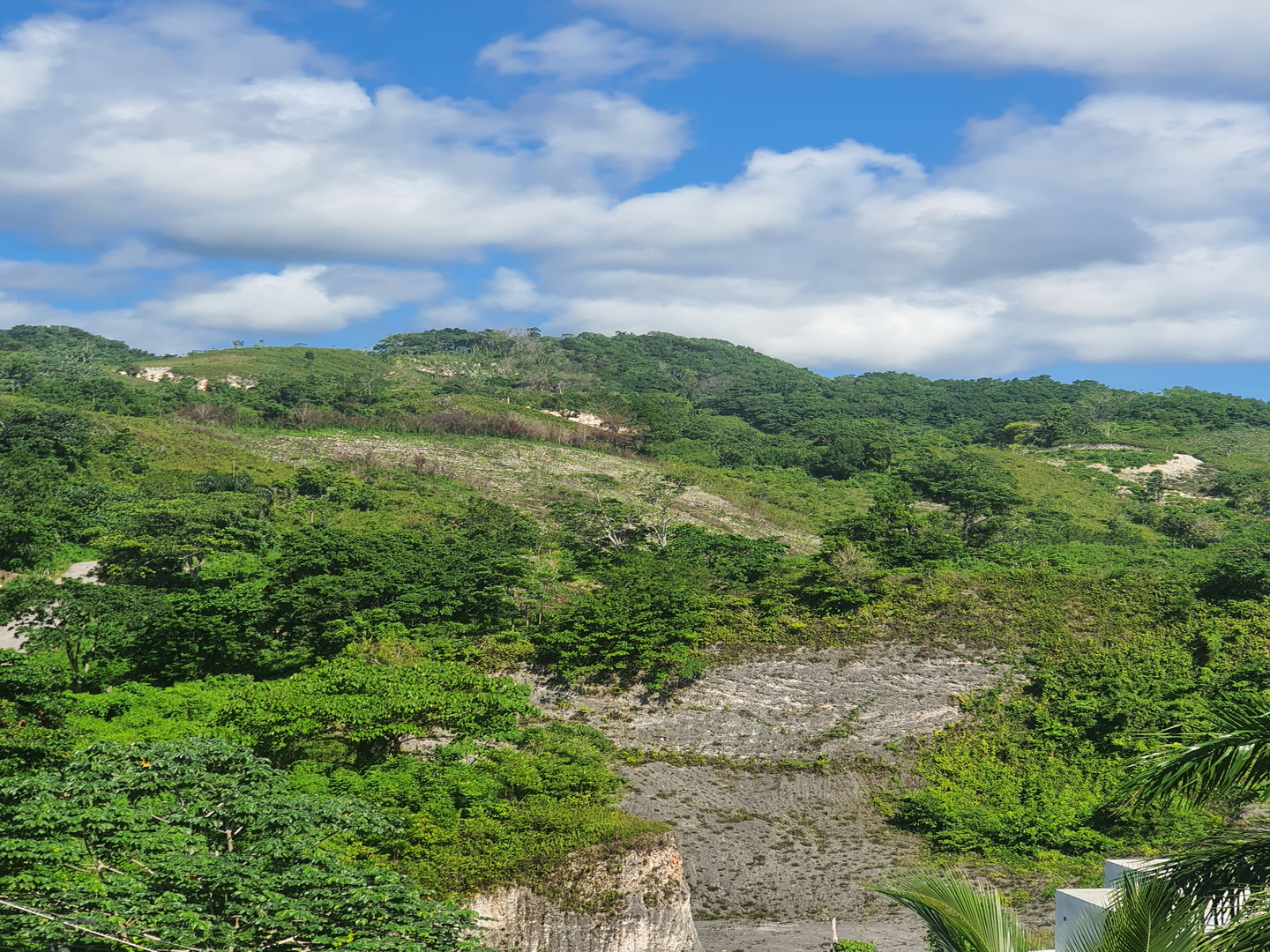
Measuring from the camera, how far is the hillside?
15945mm

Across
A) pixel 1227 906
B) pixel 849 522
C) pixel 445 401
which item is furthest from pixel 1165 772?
pixel 445 401

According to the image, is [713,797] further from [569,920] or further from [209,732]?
[209,732]

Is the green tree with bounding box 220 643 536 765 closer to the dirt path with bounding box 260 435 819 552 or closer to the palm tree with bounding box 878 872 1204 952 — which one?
the palm tree with bounding box 878 872 1204 952

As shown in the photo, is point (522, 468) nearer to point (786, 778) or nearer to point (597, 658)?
point (597, 658)

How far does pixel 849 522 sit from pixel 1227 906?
3146 cm

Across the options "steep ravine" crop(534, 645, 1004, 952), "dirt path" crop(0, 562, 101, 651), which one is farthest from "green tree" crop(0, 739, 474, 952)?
"dirt path" crop(0, 562, 101, 651)

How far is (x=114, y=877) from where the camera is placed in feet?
29.6

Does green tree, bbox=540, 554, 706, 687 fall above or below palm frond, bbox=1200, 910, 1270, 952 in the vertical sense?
below

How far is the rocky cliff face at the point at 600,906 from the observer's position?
14.1 meters

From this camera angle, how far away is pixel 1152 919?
17.7 feet

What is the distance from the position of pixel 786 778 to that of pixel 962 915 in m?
16.7

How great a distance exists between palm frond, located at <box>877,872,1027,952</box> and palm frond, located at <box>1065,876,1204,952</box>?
0.74 meters

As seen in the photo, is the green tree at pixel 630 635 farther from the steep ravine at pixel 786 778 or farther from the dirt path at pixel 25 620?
the dirt path at pixel 25 620

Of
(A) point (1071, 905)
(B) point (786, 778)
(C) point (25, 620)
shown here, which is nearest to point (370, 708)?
(B) point (786, 778)
